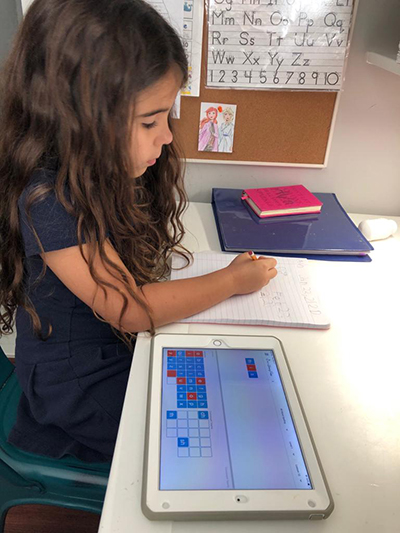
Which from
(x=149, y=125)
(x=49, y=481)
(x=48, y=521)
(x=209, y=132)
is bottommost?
(x=48, y=521)

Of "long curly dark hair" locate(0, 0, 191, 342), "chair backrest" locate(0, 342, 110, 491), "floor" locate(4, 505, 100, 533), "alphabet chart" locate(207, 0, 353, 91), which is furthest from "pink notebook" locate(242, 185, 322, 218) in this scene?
"floor" locate(4, 505, 100, 533)

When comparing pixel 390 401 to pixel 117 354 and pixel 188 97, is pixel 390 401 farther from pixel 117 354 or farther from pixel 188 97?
pixel 188 97

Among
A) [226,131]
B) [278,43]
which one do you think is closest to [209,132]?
[226,131]

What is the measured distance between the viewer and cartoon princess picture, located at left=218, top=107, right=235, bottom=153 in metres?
1.13

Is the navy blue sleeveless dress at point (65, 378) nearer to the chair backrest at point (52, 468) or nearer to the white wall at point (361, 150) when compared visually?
the chair backrest at point (52, 468)

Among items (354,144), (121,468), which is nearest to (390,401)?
(121,468)

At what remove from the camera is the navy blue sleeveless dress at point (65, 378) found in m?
0.77

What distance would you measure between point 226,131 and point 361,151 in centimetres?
35

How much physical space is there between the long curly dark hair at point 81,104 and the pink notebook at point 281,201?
0.38m

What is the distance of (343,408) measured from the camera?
601 millimetres

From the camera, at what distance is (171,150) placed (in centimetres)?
97

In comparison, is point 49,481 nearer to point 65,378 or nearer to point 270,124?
point 65,378

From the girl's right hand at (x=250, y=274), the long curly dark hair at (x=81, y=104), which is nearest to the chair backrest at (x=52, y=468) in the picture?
the long curly dark hair at (x=81, y=104)

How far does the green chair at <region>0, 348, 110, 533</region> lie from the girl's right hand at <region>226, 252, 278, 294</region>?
38 cm
